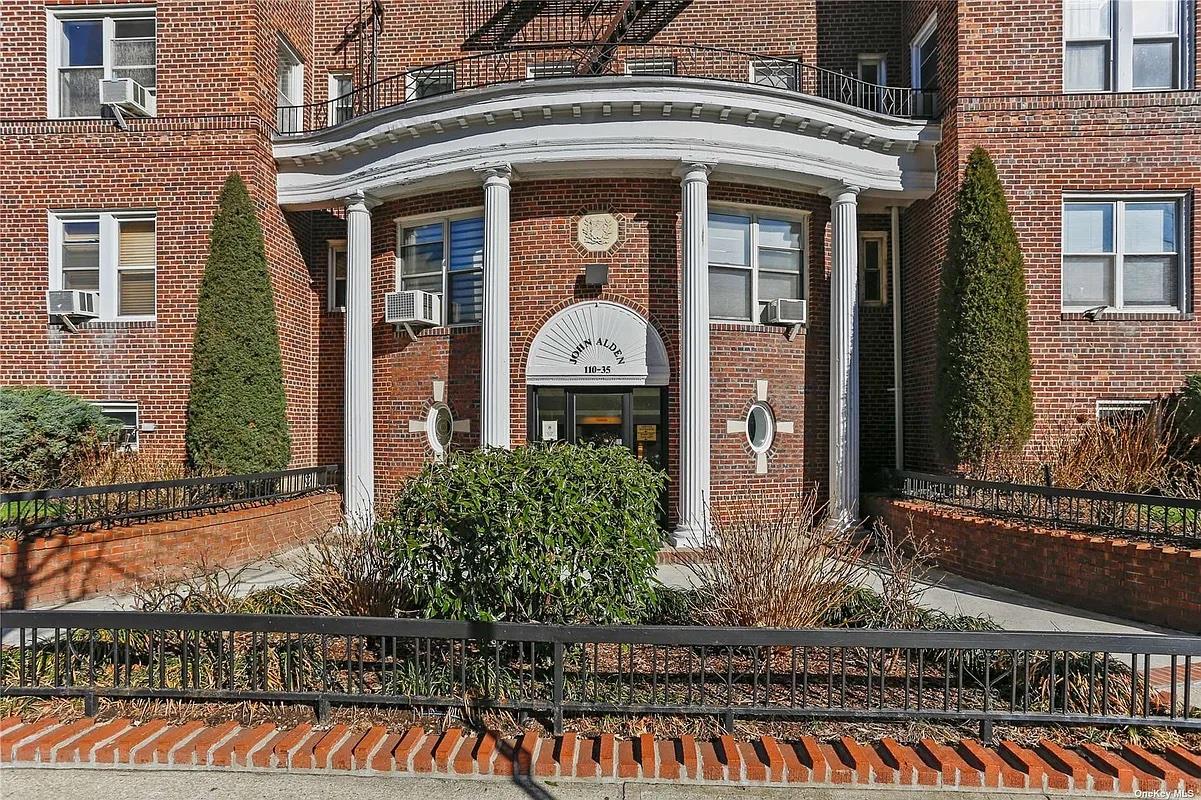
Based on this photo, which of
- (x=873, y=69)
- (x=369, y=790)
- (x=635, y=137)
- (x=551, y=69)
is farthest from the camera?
(x=551, y=69)

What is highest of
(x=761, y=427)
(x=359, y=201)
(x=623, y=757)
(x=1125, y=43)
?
(x=1125, y=43)

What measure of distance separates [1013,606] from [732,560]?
4071 mm

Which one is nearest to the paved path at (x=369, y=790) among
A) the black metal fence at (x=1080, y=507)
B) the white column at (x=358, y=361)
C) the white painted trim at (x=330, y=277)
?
the black metal fence at (x=1080, y=507)

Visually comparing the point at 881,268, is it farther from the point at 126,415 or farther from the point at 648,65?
the point at 126,415

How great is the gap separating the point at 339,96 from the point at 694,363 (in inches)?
360

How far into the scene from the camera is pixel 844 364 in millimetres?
10148

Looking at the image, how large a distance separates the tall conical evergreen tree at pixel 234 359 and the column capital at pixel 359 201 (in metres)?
1.51

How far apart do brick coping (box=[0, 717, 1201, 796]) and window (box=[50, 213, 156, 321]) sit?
9.26 meters

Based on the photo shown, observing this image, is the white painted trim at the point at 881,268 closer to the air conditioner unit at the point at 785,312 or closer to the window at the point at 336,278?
the air conditioner unit at the point at 785,312

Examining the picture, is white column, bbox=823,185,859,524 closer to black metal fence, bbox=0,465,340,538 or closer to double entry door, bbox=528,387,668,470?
double entry door, bbox=528,387,668,470

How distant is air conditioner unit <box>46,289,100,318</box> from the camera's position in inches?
420

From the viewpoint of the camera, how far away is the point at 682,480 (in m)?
9.38

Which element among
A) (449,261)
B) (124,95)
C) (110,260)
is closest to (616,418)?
(449,261)

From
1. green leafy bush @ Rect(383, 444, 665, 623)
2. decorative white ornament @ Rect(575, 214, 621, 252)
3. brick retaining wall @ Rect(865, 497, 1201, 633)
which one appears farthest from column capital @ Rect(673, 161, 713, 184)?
green leafy bush @ Rect(383, 444, 665, 623)
